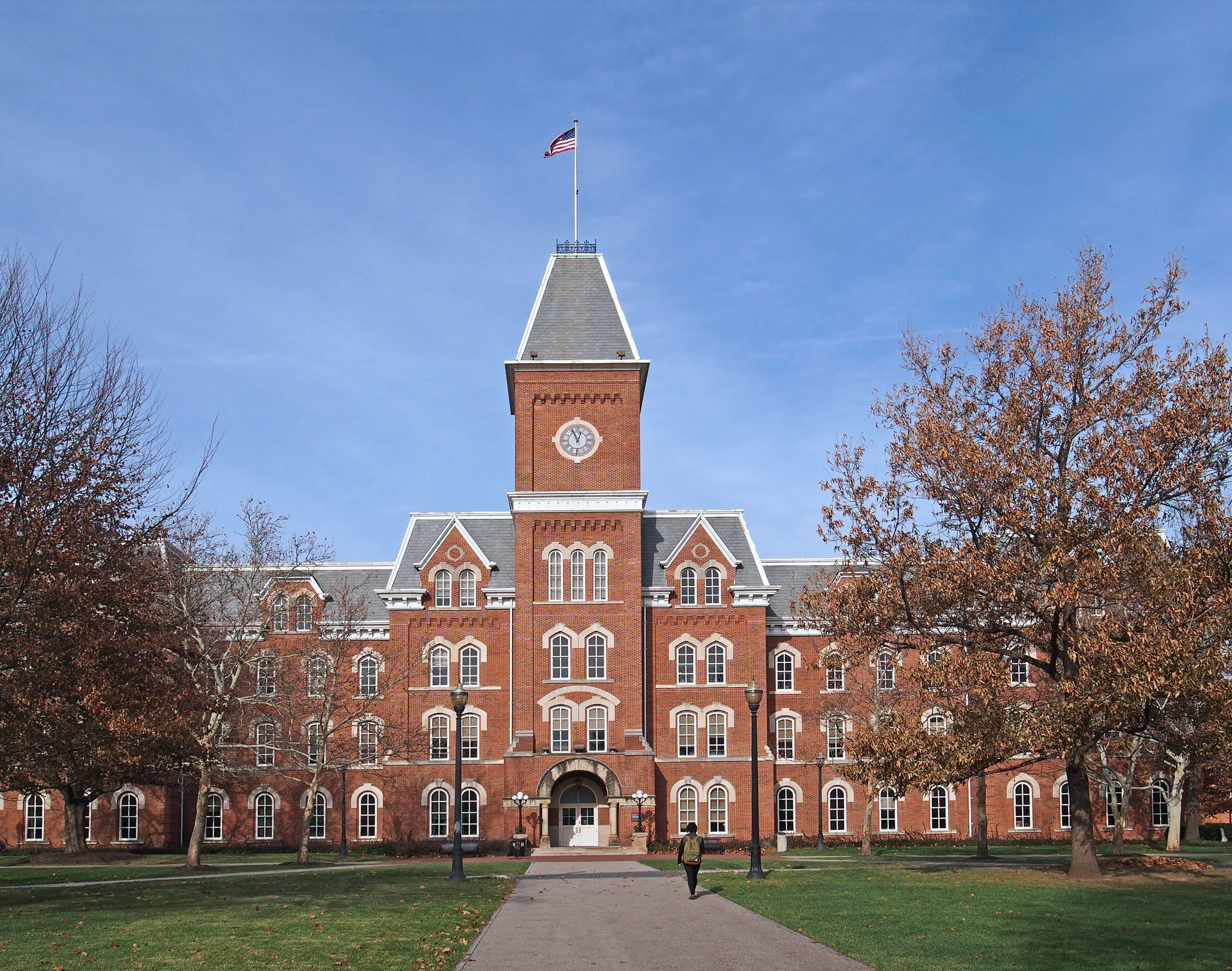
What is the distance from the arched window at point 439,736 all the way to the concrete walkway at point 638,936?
87.2 feet

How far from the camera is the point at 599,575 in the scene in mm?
52531

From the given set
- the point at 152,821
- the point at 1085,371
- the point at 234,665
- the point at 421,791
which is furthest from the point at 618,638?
A: the point at 1085,371

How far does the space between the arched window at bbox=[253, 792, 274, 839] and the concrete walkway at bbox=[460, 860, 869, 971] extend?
30537 millimetres

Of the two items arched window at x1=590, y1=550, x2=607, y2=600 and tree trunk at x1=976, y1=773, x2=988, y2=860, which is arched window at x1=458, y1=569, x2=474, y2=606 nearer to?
arched window at x1=590, y1=550, x2=607, y2=600

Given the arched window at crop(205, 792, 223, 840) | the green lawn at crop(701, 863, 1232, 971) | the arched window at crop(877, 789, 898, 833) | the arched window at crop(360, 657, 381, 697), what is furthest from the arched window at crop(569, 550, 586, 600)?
the green lawn at crop(701, 863, 1232, 971)

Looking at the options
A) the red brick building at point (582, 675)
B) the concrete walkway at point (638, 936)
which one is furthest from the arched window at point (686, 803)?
the concrete walkway at point (638, 936)

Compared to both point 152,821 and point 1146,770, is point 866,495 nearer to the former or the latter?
point 1146,770

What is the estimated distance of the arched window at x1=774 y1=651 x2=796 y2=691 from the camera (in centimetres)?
5666

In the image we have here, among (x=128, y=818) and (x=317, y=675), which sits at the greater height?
(x=317, y=675)

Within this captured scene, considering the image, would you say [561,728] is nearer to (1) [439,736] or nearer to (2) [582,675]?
(2) [582,675]

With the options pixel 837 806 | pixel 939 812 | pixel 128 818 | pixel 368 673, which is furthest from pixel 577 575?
pixel 128 818

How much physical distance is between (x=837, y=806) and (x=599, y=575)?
1588 cm

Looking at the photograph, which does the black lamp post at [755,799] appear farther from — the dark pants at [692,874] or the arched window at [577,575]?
the arched window at [577,575]

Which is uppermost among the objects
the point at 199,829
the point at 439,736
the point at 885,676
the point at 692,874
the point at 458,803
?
the point at 885,676
